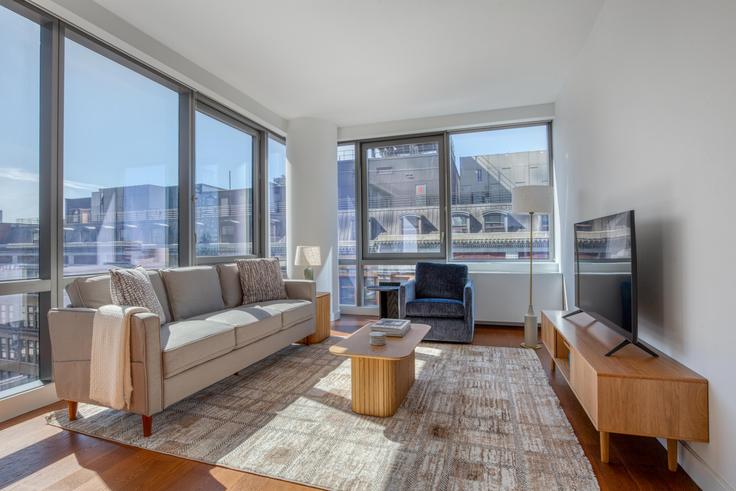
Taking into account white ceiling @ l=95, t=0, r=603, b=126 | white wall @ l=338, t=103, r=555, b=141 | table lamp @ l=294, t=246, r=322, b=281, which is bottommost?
table lamp @ l=294, t=246, r=322, b=281

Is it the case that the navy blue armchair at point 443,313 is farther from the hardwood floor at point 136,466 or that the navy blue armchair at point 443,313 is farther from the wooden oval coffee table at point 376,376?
the hardwood floor at point 136,466

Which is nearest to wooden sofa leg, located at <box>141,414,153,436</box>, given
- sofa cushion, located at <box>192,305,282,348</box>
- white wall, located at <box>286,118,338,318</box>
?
sofa cushion, located at <box>192,305,282,348</box>

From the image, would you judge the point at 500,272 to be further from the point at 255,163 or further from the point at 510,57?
the point at 255,163

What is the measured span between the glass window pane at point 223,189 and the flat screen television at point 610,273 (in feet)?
11.9

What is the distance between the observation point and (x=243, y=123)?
4660 millimetres

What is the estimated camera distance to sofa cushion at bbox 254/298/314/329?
3342 millimetres

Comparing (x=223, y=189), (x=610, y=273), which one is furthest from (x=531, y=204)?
(x=223, y=189)

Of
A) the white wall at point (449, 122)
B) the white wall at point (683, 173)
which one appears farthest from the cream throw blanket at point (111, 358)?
the white wall at point (449, 122)

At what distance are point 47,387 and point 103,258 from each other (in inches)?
39.1

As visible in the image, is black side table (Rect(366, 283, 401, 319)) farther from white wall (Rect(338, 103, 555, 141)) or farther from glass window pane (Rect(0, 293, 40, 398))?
glass window pane (Rect(0, 293, 40, 398))

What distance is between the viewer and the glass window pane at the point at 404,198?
17.3 ft

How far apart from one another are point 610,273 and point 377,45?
2.60m

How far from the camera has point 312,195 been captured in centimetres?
504

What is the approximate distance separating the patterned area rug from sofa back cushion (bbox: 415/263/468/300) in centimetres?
144
